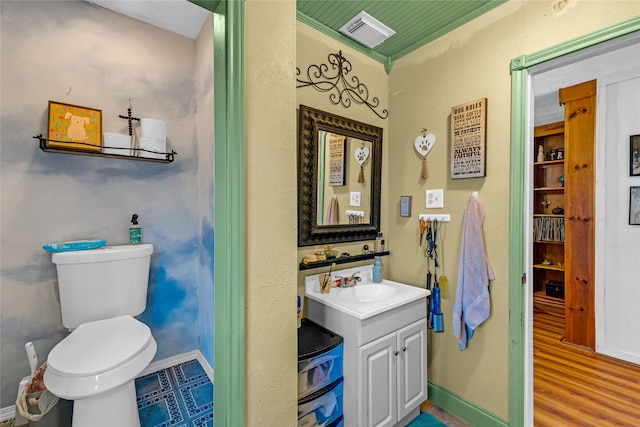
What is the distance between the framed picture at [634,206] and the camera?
238 centimetres

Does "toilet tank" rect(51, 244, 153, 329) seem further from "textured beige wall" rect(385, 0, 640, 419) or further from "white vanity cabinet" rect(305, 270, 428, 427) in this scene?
"textured beige wall" rect(385, 0, 640, 419)

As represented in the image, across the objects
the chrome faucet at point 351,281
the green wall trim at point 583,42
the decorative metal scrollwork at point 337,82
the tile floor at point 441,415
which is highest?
the decorative metal scrollwork at point 337,82

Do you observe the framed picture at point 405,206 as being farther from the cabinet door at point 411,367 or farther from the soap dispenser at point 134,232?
the soap dispenser at point 134,232

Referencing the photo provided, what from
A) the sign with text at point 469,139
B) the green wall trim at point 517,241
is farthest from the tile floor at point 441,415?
the sign with text at point 469,139

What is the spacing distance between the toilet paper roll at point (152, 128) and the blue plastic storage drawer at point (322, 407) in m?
1.97

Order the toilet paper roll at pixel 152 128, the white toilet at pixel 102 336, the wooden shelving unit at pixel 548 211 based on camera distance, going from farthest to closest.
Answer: the wooden shelving unit at pixel 548 211
the toilet paper roll at pixel 152 128
the white toilet at pixel 102 336

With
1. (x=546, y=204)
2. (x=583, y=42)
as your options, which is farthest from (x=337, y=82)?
(x=546, y=204)

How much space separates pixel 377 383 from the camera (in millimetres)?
1533

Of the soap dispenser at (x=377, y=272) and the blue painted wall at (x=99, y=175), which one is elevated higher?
the blue painted wall at (x=99, y=175)

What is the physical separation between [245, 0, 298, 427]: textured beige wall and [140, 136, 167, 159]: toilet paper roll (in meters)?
1.39

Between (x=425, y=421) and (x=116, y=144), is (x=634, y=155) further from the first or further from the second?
(x=116, y=144)

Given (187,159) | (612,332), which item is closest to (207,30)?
(187,159)

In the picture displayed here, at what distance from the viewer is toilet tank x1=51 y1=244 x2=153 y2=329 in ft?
5.82

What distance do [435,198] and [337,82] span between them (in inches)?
41.3
